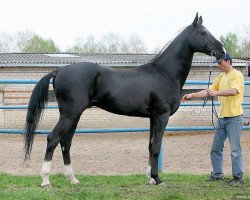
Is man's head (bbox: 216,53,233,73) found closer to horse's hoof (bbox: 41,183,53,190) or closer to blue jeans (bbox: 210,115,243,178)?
blue jeans (bbox: 210,115,243,178)

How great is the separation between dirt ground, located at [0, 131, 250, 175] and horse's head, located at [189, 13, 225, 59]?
2330 millimetres

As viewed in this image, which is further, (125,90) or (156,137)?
(156,137)

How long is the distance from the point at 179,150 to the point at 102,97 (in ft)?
18.2

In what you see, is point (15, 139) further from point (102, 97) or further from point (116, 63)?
point (102, 97)

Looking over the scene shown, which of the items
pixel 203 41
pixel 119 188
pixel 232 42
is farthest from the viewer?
pixel 232 42

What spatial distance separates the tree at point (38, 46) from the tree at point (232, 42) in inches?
744

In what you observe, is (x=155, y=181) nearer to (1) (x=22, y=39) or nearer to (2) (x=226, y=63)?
(2) (x=226, y=63)

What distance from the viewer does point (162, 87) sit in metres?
6.09

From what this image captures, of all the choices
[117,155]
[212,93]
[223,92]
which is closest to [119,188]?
[212,93]

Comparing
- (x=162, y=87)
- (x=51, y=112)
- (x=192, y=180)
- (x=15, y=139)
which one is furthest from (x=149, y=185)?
(x=51, y=112)

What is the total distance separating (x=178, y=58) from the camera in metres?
6.36

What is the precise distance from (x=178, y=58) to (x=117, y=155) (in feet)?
13.4

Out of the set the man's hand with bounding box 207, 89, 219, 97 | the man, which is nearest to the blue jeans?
the man

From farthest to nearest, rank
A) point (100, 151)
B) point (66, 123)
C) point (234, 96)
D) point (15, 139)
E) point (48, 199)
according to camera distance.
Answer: point (15, 139) → point (100, 151) → point (234, 96) → point (66, 123) → point (48, 199)
